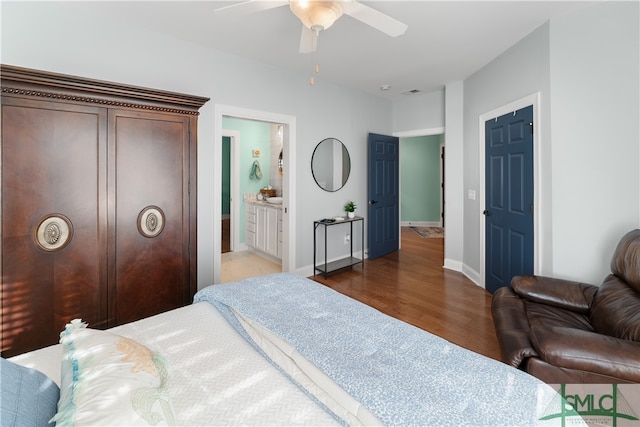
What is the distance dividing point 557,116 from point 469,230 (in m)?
1.86

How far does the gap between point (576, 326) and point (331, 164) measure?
3.21 m

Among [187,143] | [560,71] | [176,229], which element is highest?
[560,71]

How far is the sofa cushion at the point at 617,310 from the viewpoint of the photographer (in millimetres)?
1518

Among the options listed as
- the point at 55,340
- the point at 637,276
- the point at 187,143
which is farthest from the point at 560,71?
the point at 55,340

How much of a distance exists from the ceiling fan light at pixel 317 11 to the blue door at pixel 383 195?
300 cm

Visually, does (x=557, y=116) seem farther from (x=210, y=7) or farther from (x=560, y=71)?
(x=210, y=7)

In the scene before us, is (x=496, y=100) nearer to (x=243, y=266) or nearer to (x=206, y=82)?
(x=206, y=82)

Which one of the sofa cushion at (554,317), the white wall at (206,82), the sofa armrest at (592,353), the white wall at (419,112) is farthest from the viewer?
the white wall at (419,112)

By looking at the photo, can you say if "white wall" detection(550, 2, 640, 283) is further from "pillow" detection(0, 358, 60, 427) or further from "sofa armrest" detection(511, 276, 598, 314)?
"pillow" detection(0, 358, 60, 427)

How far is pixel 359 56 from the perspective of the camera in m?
3.29

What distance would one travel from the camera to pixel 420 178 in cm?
789

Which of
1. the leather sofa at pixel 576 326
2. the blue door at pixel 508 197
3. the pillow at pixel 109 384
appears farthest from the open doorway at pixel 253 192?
the pillow at pixel 109 384

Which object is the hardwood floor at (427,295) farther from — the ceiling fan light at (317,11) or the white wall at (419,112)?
the ceiling fan light at (317,11)

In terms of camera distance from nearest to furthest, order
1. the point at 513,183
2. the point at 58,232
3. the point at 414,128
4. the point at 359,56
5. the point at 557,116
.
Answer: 1. the point at 58,232
2. the point at 557,116
3. the point at 513,183
4. the point at 359,56
5. the point at 414,128
